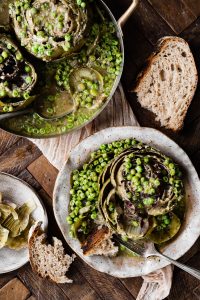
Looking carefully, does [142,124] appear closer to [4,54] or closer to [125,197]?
[125,197]

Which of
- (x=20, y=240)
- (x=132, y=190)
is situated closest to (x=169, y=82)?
(x=132, y=190)

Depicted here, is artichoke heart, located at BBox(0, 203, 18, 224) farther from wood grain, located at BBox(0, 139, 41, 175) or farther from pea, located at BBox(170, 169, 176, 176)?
pea, located at BBox(170, 169, 176, 176)

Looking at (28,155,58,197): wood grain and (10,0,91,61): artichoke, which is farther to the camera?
(28,155,58,197): wood grain

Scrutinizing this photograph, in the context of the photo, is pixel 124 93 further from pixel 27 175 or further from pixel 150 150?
pixel 27 175

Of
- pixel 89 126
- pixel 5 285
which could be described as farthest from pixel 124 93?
pixel 5 285

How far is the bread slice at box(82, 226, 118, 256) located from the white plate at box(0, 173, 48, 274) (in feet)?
0.99

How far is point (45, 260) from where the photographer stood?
2.83 metres

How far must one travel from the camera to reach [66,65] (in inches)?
103

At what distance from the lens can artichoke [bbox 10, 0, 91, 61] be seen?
8.02 ft

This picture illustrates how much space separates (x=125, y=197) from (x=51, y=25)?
87 cm

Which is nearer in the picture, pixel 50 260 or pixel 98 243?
pixel 98 243

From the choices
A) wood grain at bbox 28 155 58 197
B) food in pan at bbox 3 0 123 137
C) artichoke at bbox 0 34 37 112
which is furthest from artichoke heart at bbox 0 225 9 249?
artichoke at bbox 0 34 37 112

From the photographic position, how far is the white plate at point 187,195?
8.68 ft

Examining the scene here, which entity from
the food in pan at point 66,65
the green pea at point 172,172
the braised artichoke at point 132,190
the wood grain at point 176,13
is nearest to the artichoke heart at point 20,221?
the braised artichoke at point 132,190
